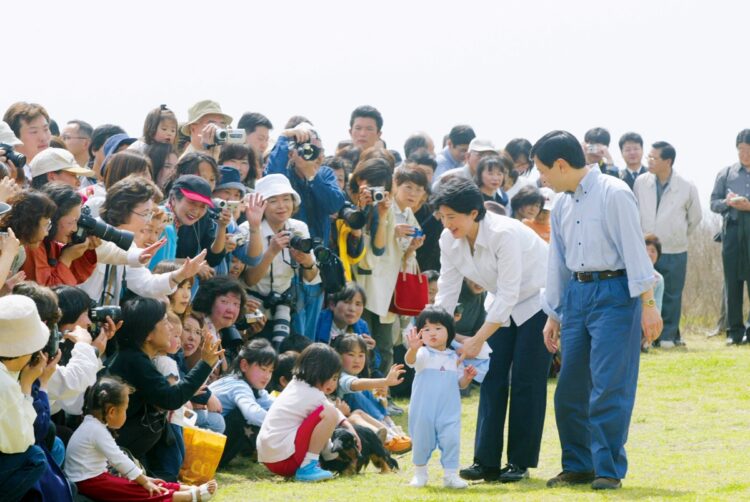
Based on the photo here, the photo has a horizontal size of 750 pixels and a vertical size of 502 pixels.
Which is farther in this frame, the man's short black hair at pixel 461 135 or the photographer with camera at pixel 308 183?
the man's short black hair at pixel 461 135

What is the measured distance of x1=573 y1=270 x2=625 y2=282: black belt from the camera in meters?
7.49

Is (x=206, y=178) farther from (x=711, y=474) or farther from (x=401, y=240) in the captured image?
(x=711, y=474)

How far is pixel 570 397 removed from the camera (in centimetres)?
778

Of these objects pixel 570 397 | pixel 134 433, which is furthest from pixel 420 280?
pixel 134 433

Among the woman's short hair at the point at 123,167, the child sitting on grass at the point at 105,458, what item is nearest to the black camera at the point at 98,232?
the child sitting on grass at the point at 105,458

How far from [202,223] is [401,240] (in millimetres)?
2646

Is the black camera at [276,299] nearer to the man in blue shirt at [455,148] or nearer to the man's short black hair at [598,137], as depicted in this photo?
the man in blue shirt at [455,148]

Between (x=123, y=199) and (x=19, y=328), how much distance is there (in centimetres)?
215

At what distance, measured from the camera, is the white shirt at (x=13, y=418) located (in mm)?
5703

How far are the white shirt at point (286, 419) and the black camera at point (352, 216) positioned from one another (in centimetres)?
204

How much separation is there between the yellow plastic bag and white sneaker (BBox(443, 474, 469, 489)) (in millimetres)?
1351

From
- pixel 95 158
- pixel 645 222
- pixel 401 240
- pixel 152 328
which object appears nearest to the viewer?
pixel 152 328

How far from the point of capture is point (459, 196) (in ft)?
25.9

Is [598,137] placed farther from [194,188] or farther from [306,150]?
[194,188]
